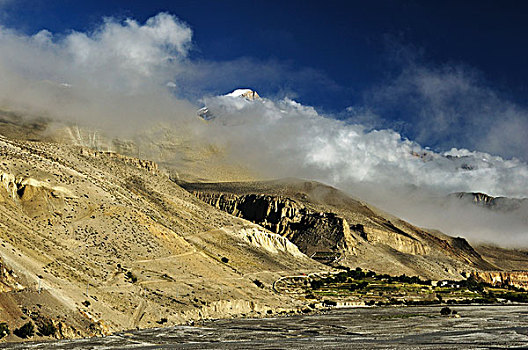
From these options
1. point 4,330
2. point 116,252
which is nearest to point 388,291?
point 116,252

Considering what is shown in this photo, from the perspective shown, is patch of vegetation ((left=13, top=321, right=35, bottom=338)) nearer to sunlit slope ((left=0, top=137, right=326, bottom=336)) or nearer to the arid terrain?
the arid terrain

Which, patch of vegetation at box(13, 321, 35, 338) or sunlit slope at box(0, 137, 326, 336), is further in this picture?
sunlit slope at box(0, 137, 326, 336)

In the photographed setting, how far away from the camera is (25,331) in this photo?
46406 mm

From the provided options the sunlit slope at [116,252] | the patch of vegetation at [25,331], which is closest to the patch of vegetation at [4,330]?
the patch of vegetation at [25,331]

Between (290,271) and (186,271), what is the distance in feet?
144

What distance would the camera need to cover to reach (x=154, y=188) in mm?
146500

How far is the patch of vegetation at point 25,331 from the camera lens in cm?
4607

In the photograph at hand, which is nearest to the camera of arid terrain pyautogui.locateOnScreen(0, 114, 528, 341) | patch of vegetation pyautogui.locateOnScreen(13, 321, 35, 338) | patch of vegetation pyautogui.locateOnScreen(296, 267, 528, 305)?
patch of vegetation pyautogui.locateOnScreen(13, 321, 35, 338)

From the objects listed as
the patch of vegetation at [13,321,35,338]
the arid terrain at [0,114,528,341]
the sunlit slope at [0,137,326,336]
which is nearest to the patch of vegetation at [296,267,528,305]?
the arid terrain at [0,114,528,341]

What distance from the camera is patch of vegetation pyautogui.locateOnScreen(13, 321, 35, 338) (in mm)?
46066

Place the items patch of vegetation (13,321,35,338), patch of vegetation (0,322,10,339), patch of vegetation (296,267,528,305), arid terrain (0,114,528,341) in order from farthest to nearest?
patch of vegetation (296,267,528,305) → arid terrain (0,114,528,341) → patch of vegetation (13,321,35,338) → patch of vegetation (0,322,10,339)

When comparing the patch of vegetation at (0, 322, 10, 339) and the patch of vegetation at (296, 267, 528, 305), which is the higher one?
the patch of vegetation at (296, 267, 528, 305)

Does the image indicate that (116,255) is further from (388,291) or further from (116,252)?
(388,291)

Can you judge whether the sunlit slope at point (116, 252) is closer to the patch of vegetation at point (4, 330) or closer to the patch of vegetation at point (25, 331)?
the patch of vegetation at point (25, 331)
